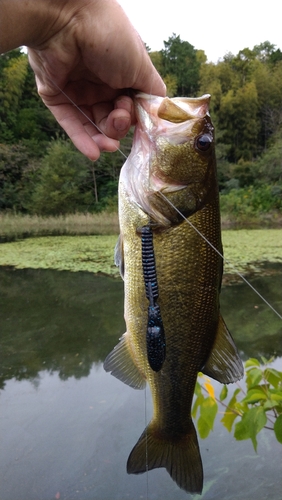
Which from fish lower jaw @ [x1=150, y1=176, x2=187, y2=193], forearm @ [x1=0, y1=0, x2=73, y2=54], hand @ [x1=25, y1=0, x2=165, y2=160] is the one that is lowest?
fish lower jaw @ [x1=150, y1=176, x2=187, y2=193]

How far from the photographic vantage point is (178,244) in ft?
4.12

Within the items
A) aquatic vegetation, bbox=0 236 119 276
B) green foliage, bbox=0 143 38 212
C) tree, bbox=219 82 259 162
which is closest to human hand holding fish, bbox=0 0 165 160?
aquatic vegetation, bbox=0 236 119 276

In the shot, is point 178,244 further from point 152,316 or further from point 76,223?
point 76,223

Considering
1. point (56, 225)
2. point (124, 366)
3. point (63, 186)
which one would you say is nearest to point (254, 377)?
point (124, 366)

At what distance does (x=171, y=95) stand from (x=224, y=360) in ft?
62.0

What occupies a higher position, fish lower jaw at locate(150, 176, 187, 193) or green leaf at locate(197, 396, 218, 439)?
fish lower jaw at locate(150, 176, 187, 193)

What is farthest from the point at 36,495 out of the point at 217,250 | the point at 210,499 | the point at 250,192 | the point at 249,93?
the point at 249,93

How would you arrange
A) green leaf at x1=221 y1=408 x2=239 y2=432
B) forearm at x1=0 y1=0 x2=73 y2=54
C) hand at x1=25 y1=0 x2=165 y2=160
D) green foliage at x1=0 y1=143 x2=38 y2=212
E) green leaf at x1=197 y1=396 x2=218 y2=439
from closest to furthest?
forearm at x1=0 y1=0 x2=73 y2=54 → hand at x1=25 y1=0 x2=165 y2=160 → green leaf at x1=197 y1=396 x2=218 y2=439 → green leaf at x1=221 y1=408 x2=239 y2=432 → green foliage at x1=0 y1=143 x2=38 y2=212

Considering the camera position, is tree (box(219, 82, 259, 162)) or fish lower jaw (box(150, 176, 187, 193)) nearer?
fish lower jaw (box(150, 176, 187, 193))

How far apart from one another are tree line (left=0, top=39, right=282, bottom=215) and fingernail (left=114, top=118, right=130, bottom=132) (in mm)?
14204

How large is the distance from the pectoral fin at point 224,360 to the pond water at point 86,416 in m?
0.24

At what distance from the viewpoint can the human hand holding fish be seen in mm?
1128

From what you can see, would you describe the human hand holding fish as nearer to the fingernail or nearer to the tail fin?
the fingernail

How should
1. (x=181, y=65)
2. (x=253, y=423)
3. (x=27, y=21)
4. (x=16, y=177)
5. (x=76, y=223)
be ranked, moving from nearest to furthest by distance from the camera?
1. (x=27, y=21)
2. (x=253, y=423)
3. (x=76, y=223)
4. (x=16, y=177)
5. (x=181, y=65)
